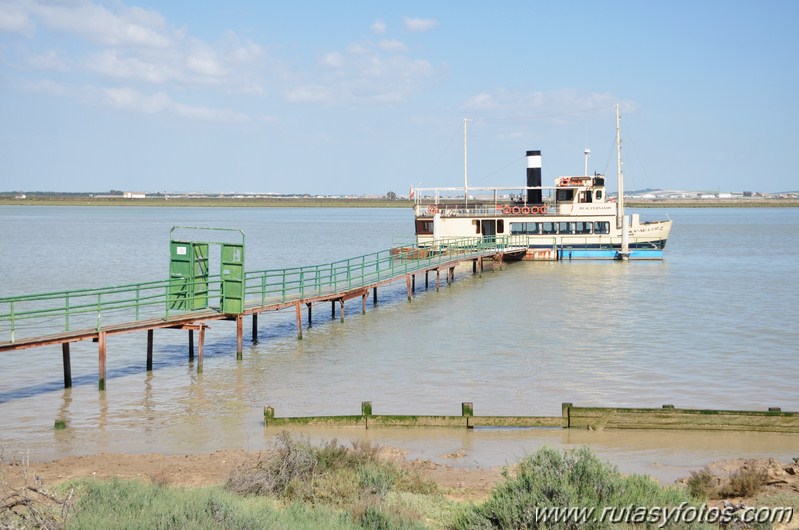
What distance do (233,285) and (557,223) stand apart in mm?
36675

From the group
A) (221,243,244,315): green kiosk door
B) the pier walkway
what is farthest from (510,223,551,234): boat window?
(221,243,244,315): green kiosk door

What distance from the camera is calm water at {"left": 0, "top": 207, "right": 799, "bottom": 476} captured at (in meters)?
15.8

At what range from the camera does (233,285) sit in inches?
922

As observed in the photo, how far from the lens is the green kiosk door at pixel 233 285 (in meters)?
23.4

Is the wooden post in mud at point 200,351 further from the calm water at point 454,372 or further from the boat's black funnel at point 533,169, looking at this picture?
the boat's black funnel at point 533,169

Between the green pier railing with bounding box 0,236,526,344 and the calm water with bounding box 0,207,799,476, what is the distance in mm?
1354

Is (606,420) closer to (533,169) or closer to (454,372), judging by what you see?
(454,372)

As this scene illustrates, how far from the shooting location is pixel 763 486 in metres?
11.7

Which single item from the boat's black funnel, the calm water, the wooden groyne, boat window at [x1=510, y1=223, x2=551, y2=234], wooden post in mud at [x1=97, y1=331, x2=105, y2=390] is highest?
the boat's black funnel

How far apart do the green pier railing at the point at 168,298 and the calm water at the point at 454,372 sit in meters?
1.35

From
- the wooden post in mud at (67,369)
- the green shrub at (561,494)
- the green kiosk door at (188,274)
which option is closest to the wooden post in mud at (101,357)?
the wooden post in mud at (67,369)

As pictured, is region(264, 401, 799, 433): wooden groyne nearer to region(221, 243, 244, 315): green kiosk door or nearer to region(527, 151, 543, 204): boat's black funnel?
region(221, 243, 244, 315): green kiosk door

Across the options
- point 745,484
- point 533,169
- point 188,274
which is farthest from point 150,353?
point 533,169

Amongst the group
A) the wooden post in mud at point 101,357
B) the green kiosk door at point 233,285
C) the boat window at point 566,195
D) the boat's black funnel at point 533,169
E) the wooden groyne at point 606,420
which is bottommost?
the wooden groyne at point 606,420
